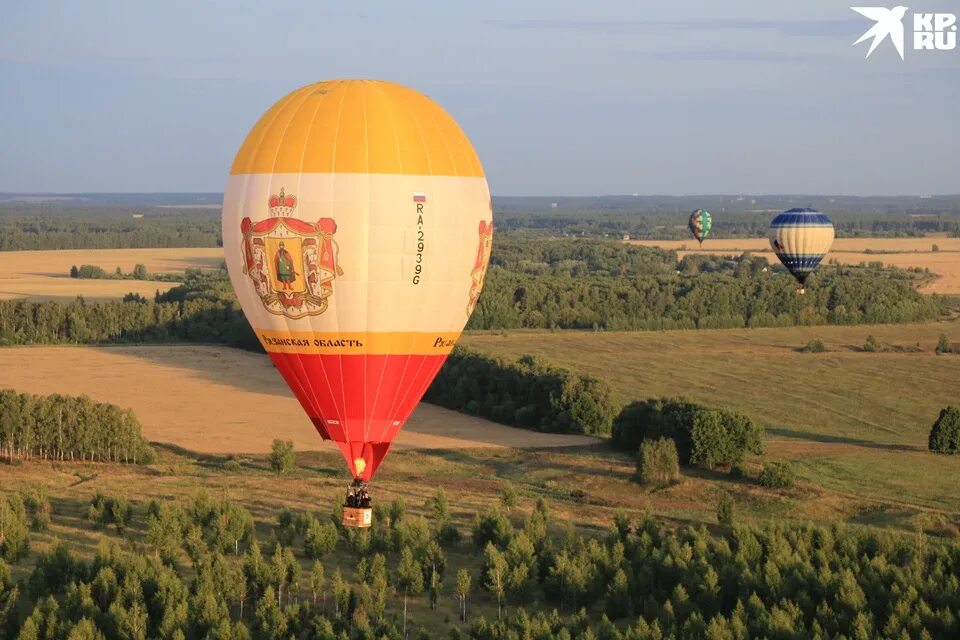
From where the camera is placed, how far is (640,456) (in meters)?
45.9

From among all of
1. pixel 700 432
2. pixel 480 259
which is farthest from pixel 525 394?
pixel 480 259

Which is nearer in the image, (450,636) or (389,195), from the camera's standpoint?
(389,195)

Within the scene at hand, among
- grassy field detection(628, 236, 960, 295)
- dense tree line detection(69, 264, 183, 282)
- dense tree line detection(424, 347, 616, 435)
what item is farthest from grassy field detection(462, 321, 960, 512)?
dense tree line detection(69, 264, 183, 282)

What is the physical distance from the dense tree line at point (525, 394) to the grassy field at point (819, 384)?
4.90 metres

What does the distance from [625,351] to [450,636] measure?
50144 mm

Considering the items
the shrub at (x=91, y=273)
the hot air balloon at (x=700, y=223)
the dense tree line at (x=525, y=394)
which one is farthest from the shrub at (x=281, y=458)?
the shrub at (x=91, y=273)

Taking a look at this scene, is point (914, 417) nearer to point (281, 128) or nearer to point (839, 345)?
point (839, 345)

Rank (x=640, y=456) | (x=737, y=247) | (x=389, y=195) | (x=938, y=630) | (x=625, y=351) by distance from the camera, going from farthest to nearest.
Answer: (x=737, y=247)
(x=625, y=351)
(x=640, y=456)
(x=938, y=630)
(x=389, y=195)

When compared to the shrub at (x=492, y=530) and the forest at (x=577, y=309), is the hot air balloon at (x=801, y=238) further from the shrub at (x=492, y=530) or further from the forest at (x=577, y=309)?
the shrub at (x=492, y=530)

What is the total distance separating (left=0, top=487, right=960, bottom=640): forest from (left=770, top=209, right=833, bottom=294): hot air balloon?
36432mm

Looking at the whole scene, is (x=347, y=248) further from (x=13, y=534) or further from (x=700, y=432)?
(x=700, y=432)

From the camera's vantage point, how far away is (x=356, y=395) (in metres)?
26.8

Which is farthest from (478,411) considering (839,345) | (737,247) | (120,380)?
(737,247)

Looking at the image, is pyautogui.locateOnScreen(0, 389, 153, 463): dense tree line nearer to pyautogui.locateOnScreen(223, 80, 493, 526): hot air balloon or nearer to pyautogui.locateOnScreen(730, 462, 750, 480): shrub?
pyautogui.locateOnScreen(730, 462, 750, 480): shrub
